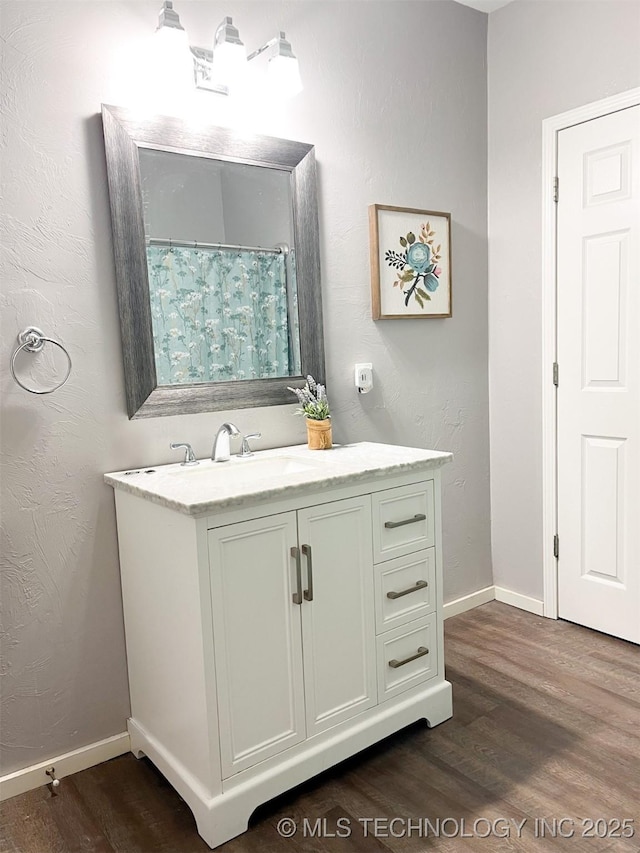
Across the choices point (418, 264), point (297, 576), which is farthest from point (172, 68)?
point (297, 576)

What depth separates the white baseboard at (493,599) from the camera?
2990 mm

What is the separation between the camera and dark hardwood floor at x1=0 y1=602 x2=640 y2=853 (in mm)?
1680

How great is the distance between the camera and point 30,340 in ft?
6.09

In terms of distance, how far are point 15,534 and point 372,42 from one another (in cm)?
214

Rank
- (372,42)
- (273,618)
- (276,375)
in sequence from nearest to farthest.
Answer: (273,618) → (276,375) → (372,42)

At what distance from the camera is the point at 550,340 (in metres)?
2.83

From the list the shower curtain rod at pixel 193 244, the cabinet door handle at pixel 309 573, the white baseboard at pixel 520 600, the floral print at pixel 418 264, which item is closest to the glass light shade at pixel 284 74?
the shower curtain rod at pixel 193 244

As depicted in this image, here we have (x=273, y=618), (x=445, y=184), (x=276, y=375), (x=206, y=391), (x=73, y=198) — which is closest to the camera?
(x=273, y=618)

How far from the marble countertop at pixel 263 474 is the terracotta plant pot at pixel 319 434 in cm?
3

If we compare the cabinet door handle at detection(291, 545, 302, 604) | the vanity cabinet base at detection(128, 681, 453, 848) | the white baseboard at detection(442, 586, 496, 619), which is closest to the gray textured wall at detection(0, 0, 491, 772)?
the vanity cabinet base at detection(128, 681, 453, 848)

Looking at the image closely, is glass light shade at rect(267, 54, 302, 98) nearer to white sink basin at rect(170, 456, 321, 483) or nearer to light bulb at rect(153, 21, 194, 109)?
light bulb at rect(153, 21, 194, 109)

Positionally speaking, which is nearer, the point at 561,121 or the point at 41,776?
the point at 41,776

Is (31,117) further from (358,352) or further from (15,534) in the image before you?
(358,352)

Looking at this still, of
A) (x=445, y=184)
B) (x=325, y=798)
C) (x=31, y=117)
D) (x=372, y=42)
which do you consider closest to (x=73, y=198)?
(x=31, y=117)
